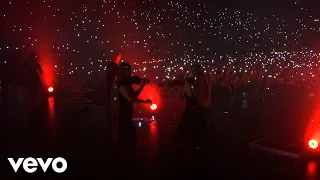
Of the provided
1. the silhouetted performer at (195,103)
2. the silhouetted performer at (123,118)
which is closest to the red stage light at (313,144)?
the silhouetted performer at (195,103)

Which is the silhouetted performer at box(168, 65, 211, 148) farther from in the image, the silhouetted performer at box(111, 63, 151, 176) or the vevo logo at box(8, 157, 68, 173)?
the vevo logo at box(8, 157, 68, 173)

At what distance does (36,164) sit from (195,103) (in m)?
3.43

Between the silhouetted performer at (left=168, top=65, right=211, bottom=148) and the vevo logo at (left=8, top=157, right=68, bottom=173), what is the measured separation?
2.60 m

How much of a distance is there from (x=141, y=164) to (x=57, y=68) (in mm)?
16357

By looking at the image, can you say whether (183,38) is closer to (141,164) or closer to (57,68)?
(57,68)

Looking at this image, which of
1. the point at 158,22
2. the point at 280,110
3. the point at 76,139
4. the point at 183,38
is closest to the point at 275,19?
the point at 183,38

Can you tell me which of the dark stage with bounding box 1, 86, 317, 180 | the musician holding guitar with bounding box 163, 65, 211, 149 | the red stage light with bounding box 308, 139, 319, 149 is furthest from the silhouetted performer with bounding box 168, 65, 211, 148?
the red stage light with bounding box 308, 139, 319, 149

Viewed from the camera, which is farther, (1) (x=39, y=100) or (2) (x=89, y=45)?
(2) (x=89, y=45)

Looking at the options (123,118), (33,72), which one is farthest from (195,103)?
(33,72)

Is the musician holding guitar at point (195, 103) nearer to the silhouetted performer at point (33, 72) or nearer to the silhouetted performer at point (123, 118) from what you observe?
the silhouetted performer at point (123, 118)

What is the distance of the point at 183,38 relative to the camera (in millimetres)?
23312

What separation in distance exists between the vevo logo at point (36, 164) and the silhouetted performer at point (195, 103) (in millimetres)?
2598

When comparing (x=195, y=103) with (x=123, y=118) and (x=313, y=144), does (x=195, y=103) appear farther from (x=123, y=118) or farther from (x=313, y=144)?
(x=313, y=144)

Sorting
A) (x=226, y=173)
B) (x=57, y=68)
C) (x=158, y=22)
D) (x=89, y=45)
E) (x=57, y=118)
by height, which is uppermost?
Answer: (x=158, y=22)
